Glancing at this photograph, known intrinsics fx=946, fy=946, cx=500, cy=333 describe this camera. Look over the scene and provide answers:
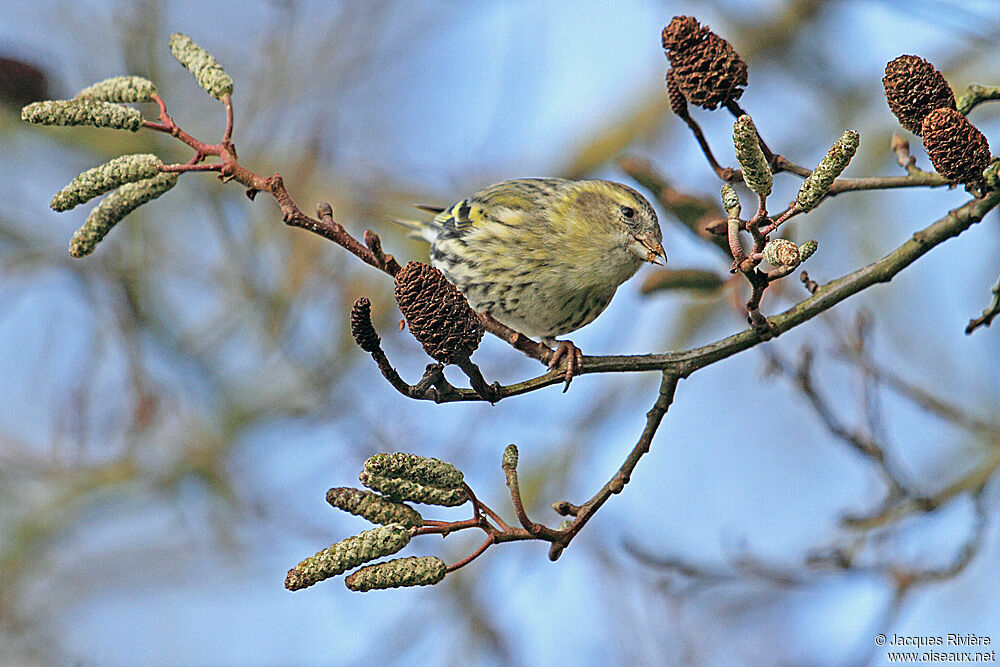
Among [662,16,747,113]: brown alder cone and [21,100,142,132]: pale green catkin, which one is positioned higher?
[21,100,142,132]: pale green catkin

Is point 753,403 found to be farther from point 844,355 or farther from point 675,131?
point 844,355

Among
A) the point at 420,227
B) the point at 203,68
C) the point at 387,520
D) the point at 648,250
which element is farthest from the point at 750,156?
the point at 420,227

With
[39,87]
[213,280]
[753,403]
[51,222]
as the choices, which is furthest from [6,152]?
[753,403]

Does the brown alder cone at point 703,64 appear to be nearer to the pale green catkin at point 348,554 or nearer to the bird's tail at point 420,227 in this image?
the pale green catkin at point 348,554

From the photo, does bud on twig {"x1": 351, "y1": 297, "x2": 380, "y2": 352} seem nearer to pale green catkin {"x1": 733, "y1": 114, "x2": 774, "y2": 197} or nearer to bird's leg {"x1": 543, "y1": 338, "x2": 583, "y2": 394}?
bird's leg {"x1": 543, "y1": 338, "x2": 583, "y2": 394}

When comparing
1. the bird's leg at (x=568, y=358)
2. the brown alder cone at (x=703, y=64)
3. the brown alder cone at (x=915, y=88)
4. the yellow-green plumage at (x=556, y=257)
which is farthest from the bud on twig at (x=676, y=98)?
the yellow-green plumage at (x=556, y=257)

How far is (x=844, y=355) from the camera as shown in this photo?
2.48 metres

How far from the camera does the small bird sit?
2.47 m

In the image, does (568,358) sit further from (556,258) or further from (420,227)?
(420,227)

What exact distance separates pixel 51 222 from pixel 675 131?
2.84 m

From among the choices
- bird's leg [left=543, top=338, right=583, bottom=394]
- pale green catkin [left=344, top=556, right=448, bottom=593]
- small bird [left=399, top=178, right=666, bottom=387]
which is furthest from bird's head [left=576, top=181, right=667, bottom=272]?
pale green catkin [left=344, top=556, right=448, bottom=593]

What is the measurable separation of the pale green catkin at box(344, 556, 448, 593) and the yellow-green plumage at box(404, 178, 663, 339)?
4.40 feet

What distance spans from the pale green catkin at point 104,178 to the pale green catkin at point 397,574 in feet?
2.11

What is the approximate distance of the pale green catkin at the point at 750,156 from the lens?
1.13 m
